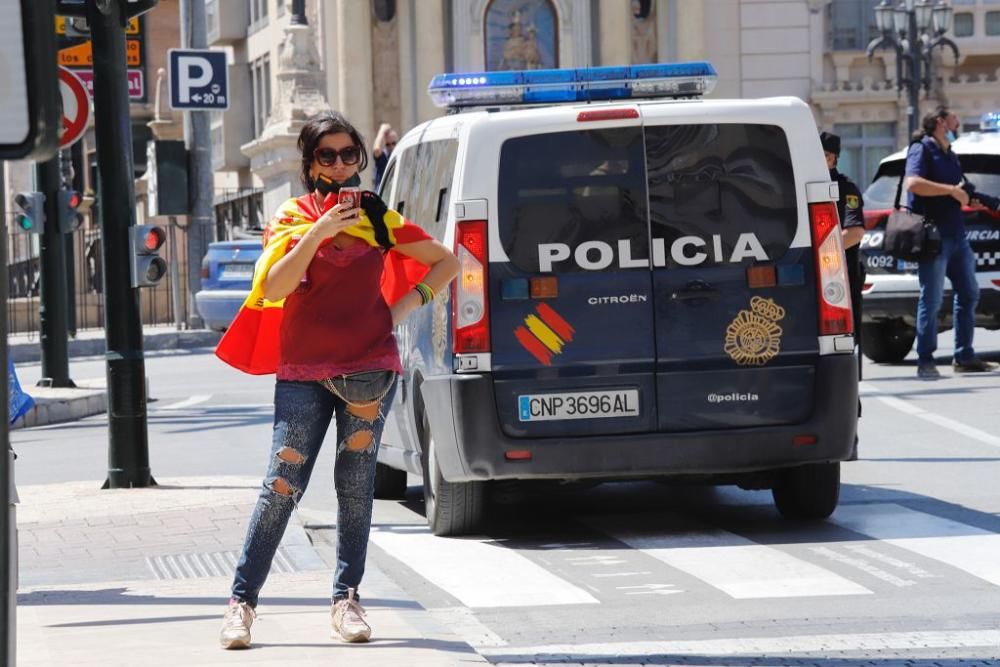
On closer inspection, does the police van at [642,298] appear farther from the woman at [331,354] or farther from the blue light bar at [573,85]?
the woman at [331,354]

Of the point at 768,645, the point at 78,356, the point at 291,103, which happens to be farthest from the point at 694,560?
the point at 291,103

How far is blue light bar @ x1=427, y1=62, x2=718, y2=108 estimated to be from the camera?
403 inches

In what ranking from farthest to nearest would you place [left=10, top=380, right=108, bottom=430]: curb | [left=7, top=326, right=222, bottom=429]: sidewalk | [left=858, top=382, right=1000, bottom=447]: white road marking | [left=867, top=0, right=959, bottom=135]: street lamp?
[left=867, top=0, right=959, bottom=135]: street lamp, [left=7, top=326, right=222, bottom=429]: sidewalk, [left=10, top=380, right=108, bottom=430]: curb, [left=858, top=382, right=1000, bottom=447]: white road marking

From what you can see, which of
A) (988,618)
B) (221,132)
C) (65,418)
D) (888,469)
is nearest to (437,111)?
(221,132)

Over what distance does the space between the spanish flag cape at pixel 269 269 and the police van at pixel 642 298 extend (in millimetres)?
2134

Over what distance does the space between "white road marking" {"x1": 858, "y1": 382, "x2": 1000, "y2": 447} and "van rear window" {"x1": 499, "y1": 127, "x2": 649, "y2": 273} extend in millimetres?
4418

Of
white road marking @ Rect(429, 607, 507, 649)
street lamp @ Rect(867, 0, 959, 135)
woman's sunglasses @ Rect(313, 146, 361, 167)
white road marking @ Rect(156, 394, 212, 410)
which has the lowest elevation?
white road marking @ Rect(156, 394, 212, 410)

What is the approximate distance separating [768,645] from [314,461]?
155 centimetres

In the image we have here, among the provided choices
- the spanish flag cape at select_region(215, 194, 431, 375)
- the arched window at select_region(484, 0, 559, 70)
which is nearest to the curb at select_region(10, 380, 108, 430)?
the spanish flag cape at select_region(215, 194, 431, 375)

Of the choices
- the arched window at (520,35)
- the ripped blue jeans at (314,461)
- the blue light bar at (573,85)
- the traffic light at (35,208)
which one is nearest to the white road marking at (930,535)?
the blue light bar at (573,85)

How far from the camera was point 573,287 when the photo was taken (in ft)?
31.3

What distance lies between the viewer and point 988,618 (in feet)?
24.6

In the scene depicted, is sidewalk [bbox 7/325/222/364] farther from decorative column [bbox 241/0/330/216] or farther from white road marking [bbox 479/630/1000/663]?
white road marking [bbox 479/630/1000/663]

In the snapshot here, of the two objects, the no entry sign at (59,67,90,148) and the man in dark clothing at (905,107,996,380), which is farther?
the man in dark clothing at (905,107,996,380)
